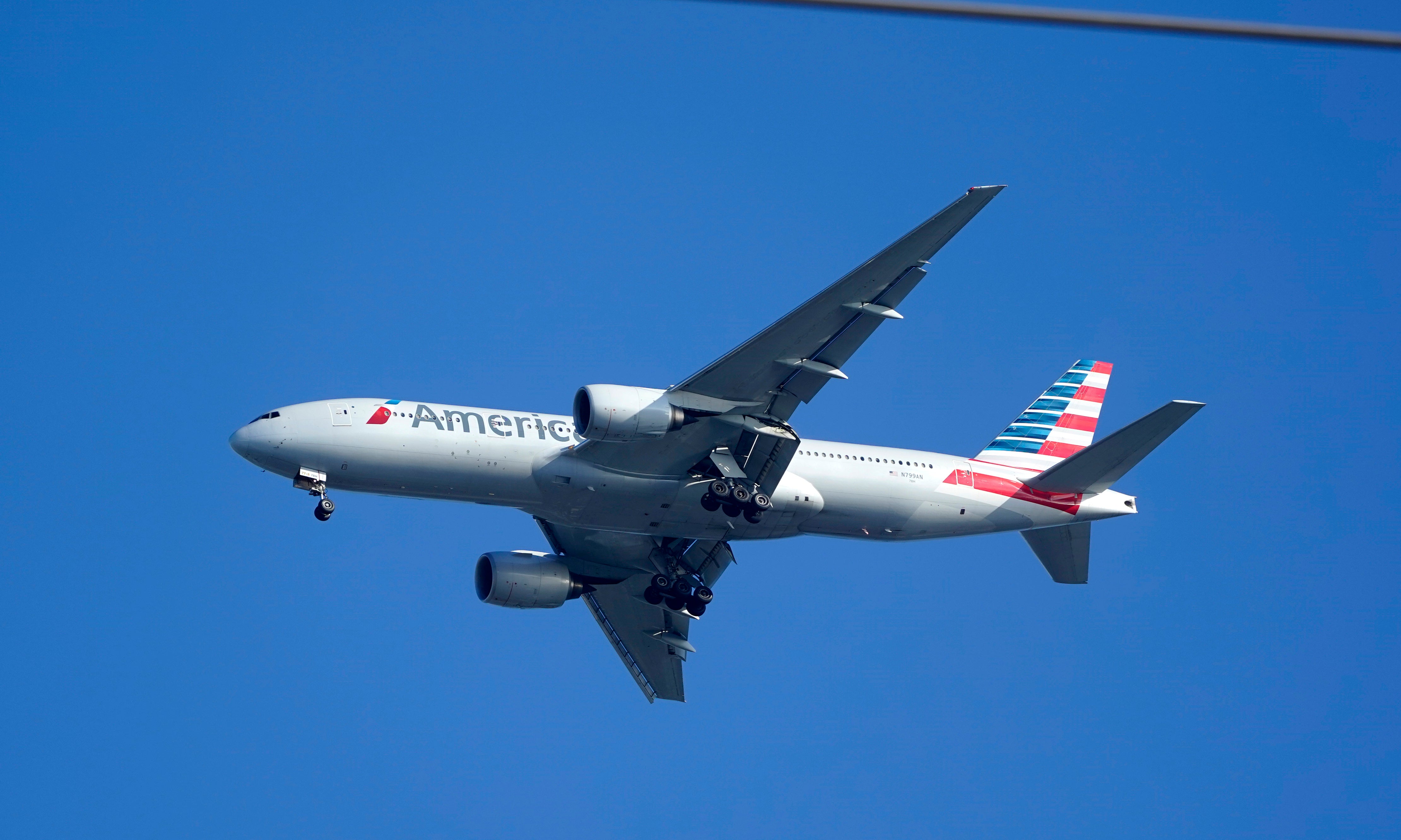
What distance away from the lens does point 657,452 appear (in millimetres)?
33000

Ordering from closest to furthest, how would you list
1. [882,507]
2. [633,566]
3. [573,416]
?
1. [573,416]
2. [882,507]
3. [633,566]

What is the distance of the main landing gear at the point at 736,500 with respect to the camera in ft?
110

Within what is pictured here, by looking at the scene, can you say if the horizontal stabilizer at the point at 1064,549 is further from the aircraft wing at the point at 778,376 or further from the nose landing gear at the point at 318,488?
the nose landing gear at the point at 318,488

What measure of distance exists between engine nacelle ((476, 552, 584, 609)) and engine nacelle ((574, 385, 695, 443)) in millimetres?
9518

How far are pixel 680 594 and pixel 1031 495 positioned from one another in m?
10.9

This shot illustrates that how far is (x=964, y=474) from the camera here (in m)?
36.5

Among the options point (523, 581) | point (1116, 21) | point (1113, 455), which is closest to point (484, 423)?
point (523, 581)

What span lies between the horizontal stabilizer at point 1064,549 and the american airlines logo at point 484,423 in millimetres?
14316

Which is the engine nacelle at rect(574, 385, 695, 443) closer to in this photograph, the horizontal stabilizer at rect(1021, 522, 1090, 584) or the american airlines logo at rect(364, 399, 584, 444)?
the american airlines logo at rect(364, 399, 584, 444)

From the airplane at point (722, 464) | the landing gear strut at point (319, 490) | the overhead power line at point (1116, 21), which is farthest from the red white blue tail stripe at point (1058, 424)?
the overhead power line at point (1116, 21)

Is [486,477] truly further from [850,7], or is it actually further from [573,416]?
[850,7]

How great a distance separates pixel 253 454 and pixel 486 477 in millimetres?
5788

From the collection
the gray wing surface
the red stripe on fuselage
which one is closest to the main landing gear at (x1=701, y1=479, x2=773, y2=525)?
the gray wing surface

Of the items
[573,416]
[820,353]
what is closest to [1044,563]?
[820,353]
